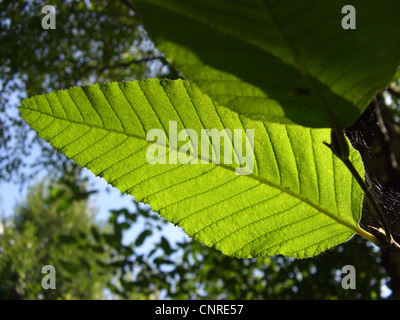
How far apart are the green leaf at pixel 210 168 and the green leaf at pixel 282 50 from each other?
0.17m

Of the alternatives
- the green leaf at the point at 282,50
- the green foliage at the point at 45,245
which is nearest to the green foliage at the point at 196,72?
the green leaf at the point at 282,50

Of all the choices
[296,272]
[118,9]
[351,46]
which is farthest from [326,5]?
[118,9]

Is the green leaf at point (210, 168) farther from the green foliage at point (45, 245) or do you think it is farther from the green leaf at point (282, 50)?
the green foliage at point (45, 245)

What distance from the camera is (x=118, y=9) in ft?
16.6

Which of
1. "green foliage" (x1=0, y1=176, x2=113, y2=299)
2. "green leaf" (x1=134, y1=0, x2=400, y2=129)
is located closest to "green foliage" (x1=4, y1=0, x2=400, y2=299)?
"green leaf" (x1=134, y1=0, x2=400, y2=129)

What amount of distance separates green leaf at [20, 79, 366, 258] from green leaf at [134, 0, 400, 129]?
0.55 feet

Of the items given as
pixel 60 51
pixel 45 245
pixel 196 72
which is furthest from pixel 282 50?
Result: pixel 45 245

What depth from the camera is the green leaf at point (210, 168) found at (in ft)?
1.71

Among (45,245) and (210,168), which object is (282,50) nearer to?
(210,168)

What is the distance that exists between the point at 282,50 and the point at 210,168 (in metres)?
0.25

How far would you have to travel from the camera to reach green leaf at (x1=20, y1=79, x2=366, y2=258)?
1.71 ft

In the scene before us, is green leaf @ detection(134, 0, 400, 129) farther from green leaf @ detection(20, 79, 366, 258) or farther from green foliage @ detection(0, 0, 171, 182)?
green foliage @ detection(0, 0, 171, 182)
